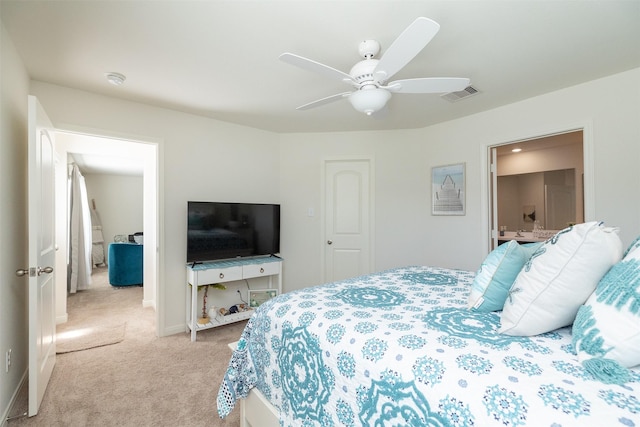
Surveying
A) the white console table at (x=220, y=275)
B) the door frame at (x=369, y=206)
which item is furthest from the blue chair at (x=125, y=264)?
the door frame at (x=369, y=206)

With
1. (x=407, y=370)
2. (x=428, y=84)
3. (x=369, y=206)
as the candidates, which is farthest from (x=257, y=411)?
(x=369, y=206)

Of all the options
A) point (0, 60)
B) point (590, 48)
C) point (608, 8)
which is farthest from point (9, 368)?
point (590, 48)

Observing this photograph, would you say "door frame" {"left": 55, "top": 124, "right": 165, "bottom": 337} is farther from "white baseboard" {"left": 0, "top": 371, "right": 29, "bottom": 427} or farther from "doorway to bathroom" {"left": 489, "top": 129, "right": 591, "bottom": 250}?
A: "doorway to bathroom" {"left": 489, "top": 129, "right": 591, "bottom": 250}

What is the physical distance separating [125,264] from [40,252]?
349cm

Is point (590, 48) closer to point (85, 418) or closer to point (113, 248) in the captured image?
point (85, 418)

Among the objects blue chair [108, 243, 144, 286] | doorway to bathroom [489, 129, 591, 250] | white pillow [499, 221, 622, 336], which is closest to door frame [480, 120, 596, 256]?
doorway to bathroom [489, 129, 591, 250]

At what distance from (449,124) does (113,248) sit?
551 centimetres

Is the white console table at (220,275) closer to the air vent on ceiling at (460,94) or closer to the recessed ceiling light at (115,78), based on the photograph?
the recessed ceiling light at (115,78)

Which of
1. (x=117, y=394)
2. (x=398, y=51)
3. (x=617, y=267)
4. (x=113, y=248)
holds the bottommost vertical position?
(x=117, y=394)

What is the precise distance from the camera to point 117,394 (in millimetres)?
1990

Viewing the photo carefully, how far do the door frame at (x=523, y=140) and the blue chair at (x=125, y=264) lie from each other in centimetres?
532

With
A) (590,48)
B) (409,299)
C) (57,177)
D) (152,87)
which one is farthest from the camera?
(57,177)

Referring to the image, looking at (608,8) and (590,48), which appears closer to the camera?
(608,8)

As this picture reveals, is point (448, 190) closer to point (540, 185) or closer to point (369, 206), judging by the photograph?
point (369, 206)
